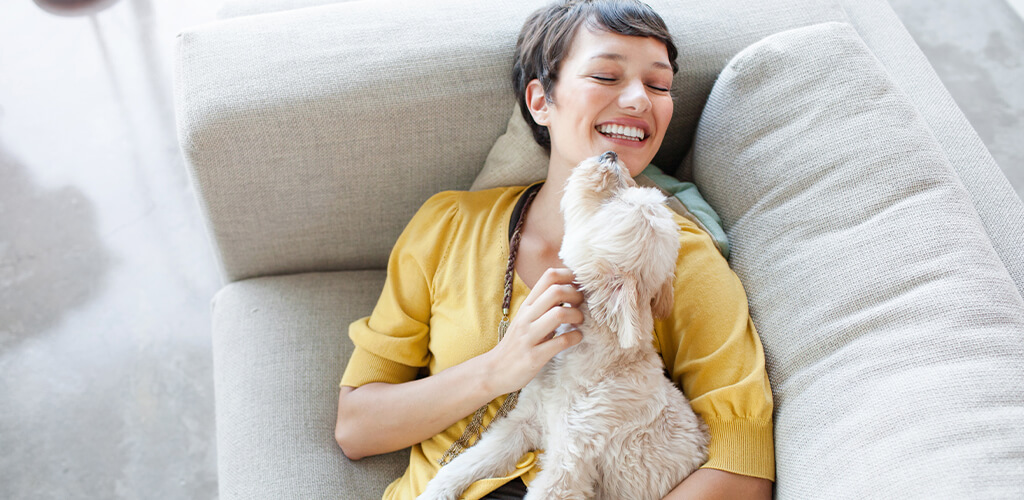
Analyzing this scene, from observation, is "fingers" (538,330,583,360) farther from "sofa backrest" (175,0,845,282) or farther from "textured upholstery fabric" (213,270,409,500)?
"sofa backrest" (175,0,845,282)

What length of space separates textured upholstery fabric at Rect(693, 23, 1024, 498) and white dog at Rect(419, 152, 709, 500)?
257 mm

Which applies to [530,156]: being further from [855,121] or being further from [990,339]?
[990,339]

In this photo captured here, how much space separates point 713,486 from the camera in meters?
1.31

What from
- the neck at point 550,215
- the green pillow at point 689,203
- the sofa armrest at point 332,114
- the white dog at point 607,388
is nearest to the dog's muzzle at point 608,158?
the white dog at point 607,388

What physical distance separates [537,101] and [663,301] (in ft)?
1.92

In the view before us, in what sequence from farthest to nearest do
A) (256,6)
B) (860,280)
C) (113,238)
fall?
(113,238) → (256,6) → (860,280)

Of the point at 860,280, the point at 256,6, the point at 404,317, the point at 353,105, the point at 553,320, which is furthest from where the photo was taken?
the point at 256,6

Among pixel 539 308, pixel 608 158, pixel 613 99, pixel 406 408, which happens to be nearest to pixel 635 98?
pixel 613 99

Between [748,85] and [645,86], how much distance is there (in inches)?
11.4

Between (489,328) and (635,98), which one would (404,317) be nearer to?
(489,328)

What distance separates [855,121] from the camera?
1.50 m

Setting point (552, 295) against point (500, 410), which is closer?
point (552, 295)

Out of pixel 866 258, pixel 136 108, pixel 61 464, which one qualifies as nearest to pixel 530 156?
pixel 866 258

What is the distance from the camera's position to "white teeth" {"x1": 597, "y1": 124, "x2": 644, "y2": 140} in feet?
4.82
